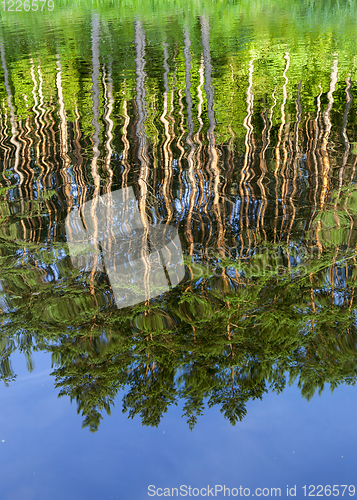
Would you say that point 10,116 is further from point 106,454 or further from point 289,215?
point 106,454

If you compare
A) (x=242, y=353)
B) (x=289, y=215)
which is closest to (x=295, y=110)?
(x=289, y=215)

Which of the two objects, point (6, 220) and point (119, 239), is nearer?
point (119, 239)

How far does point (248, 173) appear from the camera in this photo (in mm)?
4680

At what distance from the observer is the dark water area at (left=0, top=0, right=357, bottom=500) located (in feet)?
6.03

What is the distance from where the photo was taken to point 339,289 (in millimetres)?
2697

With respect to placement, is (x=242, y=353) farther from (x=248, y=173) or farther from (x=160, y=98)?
(x=160, y=98)

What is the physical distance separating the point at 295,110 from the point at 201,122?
1.39 meters

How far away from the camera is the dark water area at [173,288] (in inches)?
72.3

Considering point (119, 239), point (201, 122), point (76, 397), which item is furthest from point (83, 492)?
point (201, 122)

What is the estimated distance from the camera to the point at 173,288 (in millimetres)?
2846

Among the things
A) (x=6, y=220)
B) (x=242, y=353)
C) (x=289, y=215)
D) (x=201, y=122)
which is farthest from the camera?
(x=201, y=122)

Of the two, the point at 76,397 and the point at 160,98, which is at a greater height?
the point at 160,98

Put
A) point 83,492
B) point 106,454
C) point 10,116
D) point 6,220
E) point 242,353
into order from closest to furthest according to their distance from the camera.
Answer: point 83,492 < point 106,454 < point 242,353 < point 6,220 < point 10,116

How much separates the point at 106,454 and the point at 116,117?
5.73 m
